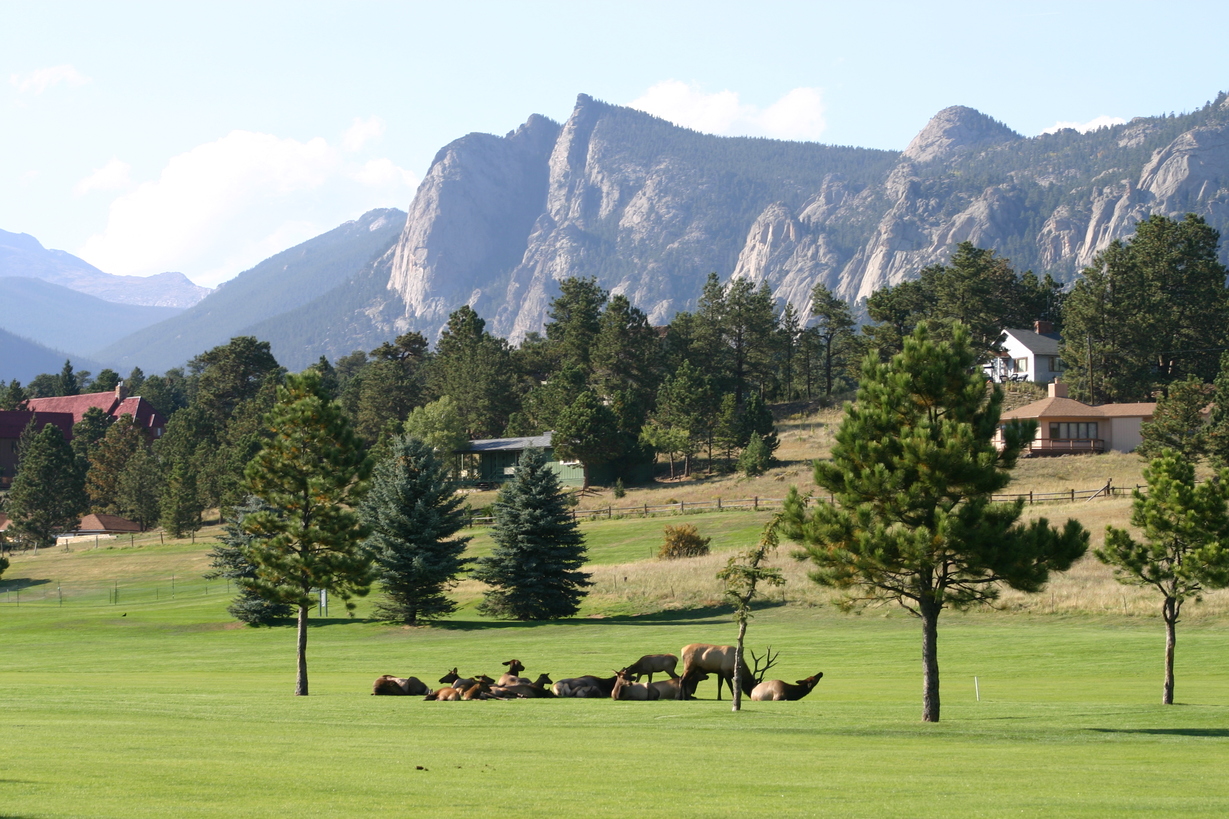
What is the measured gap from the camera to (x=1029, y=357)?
11156cm

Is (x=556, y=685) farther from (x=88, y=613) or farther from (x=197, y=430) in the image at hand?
(x=197, y=430)

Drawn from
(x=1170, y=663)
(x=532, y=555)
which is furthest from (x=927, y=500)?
(x=532, y=555)

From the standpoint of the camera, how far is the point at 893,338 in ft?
373

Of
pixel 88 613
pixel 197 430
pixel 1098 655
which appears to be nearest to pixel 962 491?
→ pixel 1098 655

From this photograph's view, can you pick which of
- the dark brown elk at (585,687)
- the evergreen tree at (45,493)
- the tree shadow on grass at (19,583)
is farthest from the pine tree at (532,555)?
the evergreen tree at (45,493)

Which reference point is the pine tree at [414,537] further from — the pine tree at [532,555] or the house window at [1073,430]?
the house window at [1073,430]

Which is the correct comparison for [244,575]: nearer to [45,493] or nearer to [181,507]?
[181,507]

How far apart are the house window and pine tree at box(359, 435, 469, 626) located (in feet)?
193

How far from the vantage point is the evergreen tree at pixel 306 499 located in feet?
99.4

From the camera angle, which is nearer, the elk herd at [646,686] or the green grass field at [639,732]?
the green grass field at [639,732]

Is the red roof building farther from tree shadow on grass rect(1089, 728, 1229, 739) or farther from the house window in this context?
tree shadow on grass rect(1089, 728, 1229, 739)

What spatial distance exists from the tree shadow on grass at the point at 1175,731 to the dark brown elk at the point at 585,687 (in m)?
10.8

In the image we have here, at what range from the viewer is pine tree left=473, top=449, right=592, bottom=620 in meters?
52.4

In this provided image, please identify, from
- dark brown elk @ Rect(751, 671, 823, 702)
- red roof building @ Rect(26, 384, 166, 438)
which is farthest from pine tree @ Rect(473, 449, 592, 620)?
red roof building @ Rect(26, 384, 166, 438)
